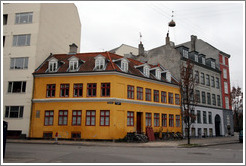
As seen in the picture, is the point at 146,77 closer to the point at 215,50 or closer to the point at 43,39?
the point at 43,39

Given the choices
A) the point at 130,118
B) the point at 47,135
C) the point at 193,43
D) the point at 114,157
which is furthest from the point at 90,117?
the point at 193,43

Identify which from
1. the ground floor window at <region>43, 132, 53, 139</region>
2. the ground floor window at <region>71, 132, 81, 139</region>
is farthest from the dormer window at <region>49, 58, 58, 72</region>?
the ground floor window at <region>71, 132, 81, 139</region>

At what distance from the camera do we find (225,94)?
42.2m

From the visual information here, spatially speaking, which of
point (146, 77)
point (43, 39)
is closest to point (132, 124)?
point (146, 77)

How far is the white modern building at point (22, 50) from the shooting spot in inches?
1093

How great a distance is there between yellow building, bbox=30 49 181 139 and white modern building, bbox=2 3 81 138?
129 cm

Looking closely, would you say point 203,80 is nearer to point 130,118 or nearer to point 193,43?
point 193,43

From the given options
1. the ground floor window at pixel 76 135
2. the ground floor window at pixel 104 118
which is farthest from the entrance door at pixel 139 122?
the ground floor window at pixel 76 135

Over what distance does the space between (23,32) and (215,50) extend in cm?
3274

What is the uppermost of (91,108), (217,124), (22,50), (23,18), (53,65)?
(23,18)

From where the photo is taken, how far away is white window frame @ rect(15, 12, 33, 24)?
30.4 meters

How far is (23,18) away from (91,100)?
50.2 ft

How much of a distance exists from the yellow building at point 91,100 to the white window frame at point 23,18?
6.45m

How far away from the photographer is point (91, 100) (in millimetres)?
25906
